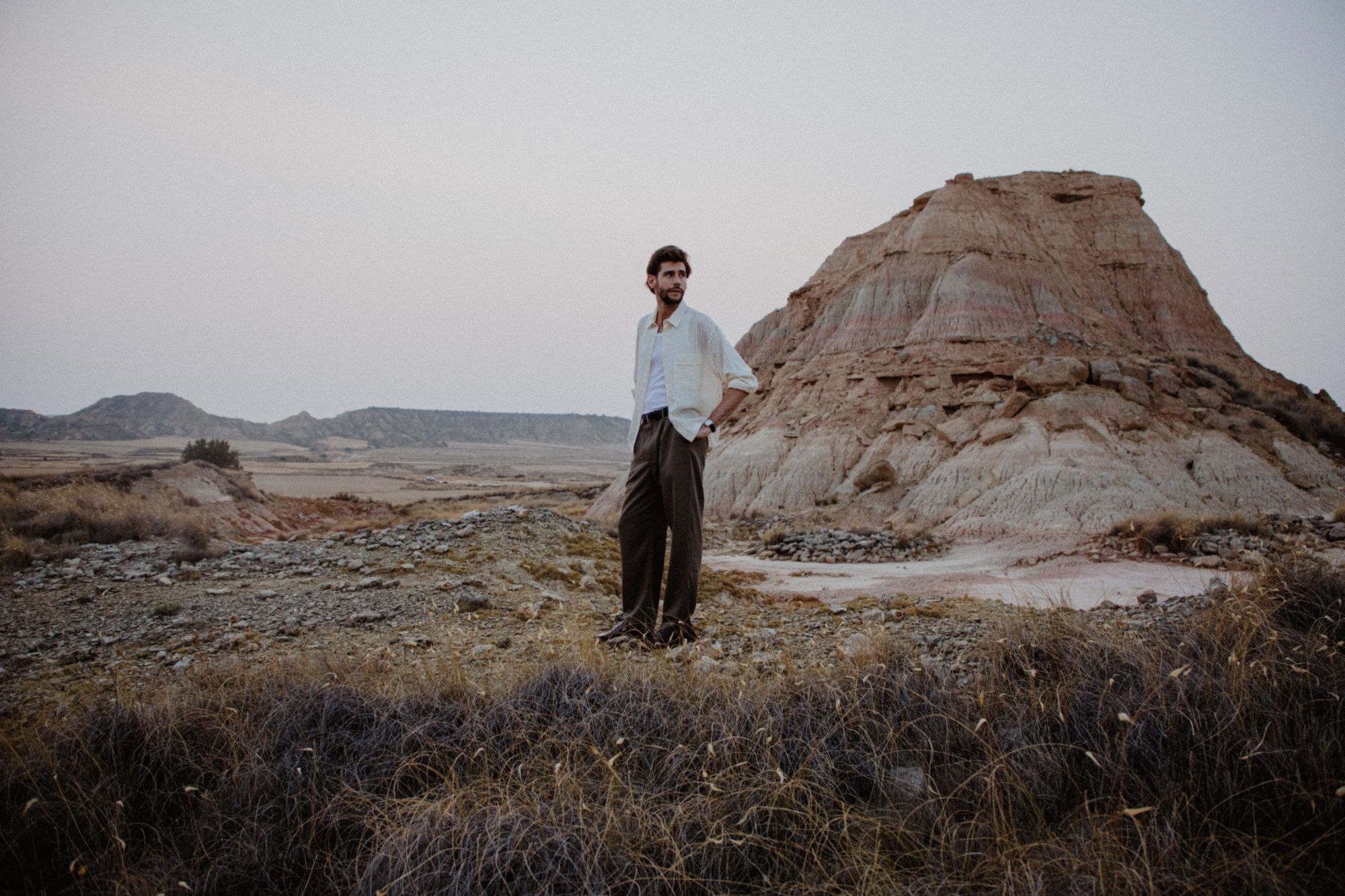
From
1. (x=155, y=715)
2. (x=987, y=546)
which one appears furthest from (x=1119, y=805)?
(x=987, y=546)

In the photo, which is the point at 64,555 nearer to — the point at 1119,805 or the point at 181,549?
the point at 181,549

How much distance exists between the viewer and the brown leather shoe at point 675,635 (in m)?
3.42

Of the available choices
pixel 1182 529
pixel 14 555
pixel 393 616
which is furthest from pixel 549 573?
pixel 1182 529

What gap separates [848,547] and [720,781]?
11503 millimetres

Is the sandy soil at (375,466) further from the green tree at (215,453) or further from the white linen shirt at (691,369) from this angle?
the white linen shirt at (691,369)

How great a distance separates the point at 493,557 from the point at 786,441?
53.3ft

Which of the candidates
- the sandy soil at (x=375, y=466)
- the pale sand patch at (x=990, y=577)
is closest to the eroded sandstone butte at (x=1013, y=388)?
the pale sand patch at (x=990, y=577)

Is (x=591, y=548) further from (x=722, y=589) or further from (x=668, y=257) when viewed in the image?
(x=668, y=257)

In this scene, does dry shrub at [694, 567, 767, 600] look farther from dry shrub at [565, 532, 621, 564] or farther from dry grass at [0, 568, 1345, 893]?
dry grass at [0, 568, 1345, 893]

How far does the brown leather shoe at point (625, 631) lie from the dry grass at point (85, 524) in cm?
459

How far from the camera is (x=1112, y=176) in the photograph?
26047mm

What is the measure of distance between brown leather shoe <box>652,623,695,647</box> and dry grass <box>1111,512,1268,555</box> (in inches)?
338

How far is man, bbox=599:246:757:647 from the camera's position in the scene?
346 centimetres

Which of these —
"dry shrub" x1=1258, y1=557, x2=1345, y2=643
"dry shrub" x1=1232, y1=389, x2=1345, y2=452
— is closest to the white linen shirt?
"dry shrub" x1=1258, y1=557, x2=1345, y2=643
